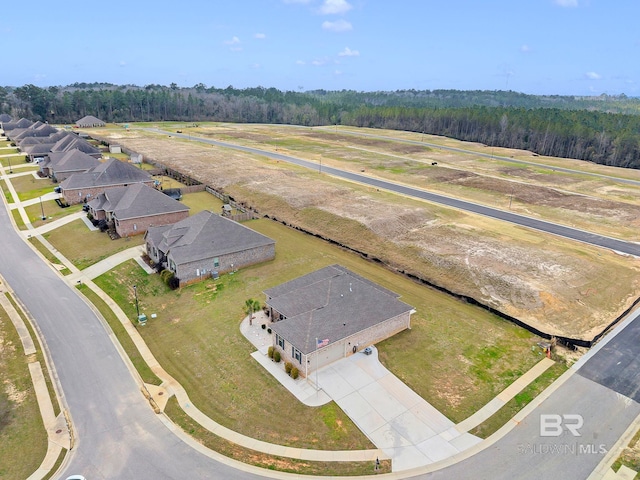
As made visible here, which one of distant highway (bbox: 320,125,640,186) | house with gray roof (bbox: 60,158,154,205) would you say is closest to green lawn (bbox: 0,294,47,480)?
house with gray roof (bbox: 60,158,154,205)

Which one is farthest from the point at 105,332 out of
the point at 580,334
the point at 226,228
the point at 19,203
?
the point at 19,203

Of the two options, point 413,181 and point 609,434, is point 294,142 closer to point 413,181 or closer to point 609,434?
point 413,181

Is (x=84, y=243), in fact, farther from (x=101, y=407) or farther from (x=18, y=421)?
(x=101, y=407)

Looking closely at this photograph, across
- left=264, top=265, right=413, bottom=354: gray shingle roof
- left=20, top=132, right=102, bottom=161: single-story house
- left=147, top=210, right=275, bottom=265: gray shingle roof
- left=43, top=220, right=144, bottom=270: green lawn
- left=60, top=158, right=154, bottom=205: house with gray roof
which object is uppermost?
left=20, top=132, right=102, bottom=161: single-story house

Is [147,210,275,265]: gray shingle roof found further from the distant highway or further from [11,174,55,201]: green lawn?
the distant highway

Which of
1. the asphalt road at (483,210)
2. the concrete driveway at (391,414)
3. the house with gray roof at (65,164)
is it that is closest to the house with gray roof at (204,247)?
the concrete driveway at (391,414)
